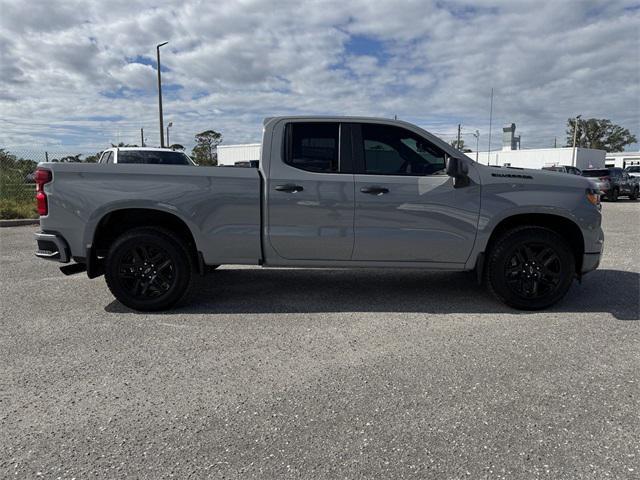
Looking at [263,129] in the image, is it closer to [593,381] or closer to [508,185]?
[508,185]

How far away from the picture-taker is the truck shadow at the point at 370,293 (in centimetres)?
488

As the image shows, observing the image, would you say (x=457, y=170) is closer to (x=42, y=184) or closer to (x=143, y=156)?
(x=42, y=184)

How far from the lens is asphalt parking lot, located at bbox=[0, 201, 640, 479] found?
7.91ft

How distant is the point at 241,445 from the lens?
2.53 m

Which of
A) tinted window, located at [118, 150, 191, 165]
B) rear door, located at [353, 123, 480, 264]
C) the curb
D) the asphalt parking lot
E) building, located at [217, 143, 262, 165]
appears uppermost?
building, located at [217, 143, 262, 165]

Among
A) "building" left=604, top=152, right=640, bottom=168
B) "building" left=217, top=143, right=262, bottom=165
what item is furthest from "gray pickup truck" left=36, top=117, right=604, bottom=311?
"building" left=604, top=152, right=640, bottom=168

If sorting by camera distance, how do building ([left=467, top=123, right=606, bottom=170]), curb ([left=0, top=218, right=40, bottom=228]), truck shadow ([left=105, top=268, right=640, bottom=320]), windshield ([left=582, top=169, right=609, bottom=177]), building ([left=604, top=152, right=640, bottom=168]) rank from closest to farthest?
truck shadow ([left=105, top=268, right=640, bottom=320])
curb ([left=0, top=218, right=40, bottom=228])
windshield ([left=582, top=169, right=609, bottom=177])
building ([left=467, top=123, right=606, bottom=170])
building ([left=604, top=152, right=640, bottom=168])

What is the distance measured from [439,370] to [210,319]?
87.6 inches

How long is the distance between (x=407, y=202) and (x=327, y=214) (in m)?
0.79

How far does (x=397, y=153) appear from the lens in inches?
186

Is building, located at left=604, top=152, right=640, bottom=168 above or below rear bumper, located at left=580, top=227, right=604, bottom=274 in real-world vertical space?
above

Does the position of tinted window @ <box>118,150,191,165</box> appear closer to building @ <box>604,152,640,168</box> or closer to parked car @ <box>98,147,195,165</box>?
parked car @ <box>98,147,195,165</box>

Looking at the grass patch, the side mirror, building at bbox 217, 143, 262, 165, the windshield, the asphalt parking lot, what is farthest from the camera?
building at bbox 217, 143, 262, 165

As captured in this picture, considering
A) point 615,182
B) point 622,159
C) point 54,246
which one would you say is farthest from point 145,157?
point 622,159
